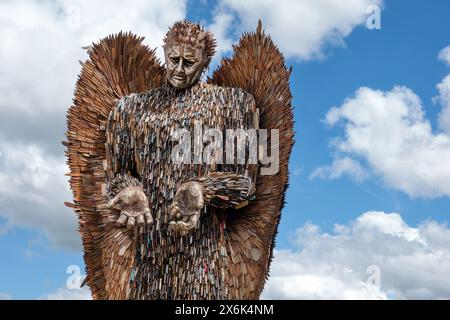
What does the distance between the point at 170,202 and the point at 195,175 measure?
317mm

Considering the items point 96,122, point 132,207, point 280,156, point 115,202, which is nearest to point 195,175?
point 132,207

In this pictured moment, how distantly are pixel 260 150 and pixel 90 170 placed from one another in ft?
5.56

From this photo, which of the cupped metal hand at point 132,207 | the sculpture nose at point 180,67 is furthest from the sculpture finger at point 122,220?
the sculpture nose at point 180,67

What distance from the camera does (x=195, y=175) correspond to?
6621 mm

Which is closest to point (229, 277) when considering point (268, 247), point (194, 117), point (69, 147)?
point (268, 247)

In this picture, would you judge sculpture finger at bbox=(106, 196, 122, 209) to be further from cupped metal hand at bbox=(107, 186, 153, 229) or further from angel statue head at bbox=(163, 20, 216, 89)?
angel statue head at bbox=(163, 20, 216, 89)

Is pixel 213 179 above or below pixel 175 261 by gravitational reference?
above

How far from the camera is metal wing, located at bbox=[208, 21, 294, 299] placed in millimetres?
6820

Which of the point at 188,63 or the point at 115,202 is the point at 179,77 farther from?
the point at 115,202

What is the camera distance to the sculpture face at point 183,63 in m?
6.78

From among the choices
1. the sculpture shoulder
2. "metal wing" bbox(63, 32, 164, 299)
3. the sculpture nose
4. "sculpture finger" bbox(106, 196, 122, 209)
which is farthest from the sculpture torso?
"metal wing" bbox(63, 32, 164, 299)
